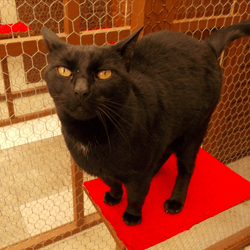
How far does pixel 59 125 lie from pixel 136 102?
544mm

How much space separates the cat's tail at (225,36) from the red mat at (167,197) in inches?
18.9

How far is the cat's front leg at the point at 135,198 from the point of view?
2.19 feet

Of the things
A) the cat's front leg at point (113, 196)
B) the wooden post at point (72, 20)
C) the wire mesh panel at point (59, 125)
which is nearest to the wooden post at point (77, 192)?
the wire mesh panel at point (59, 125)

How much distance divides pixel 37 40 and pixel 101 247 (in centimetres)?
104

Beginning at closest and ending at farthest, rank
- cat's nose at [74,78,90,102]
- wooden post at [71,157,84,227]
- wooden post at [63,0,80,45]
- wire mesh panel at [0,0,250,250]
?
cat's nose at [74,78,90,102]
wooden post at [63,0,80,45]
wire mesh panel at [0,0,250,250]
wooden post at [71,157,84,227]

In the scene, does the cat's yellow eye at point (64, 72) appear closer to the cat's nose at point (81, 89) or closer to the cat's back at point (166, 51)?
the cat's nose at point (81, 89)

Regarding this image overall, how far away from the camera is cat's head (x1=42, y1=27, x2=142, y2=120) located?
1.61 feet

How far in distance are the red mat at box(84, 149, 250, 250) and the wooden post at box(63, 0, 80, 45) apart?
21.1 inches

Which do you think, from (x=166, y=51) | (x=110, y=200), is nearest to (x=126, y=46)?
(x=166, y=51)

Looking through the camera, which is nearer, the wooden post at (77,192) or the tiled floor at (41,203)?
the wooden post at (77,192)

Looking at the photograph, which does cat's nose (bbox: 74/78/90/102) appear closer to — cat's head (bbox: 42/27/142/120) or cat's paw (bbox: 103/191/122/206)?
cat's head (bbox: 42/27/142/120)

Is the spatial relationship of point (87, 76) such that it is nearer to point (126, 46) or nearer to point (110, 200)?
point (126, 46)

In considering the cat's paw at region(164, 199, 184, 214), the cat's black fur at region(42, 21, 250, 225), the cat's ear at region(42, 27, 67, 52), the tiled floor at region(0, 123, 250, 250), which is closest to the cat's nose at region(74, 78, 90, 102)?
the cat's black fur at region(42, 21, 250, 225)

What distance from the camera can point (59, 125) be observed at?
3.45 ft
